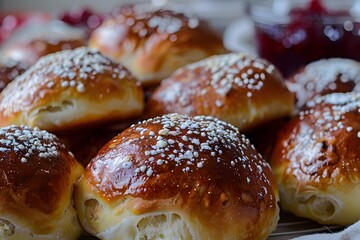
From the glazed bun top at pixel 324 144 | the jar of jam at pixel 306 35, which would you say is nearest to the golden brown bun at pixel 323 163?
the glazed bun top at pixel 324 144

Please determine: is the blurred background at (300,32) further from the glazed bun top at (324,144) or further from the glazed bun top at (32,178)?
the glazed bun top at (32,178)

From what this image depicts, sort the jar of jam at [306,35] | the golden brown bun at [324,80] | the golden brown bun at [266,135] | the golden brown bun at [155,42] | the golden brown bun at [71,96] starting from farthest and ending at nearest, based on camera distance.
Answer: the jar of jam at [306,35], the golden brown bun at [155,42], the golden brown bun at [324,80], the golden brown bun at [266,135], the golden brown bun at [71,96]

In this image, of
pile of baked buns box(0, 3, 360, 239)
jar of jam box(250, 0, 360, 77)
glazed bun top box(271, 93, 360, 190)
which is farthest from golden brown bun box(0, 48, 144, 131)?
jar of jam box(250, 0, 360, 77)

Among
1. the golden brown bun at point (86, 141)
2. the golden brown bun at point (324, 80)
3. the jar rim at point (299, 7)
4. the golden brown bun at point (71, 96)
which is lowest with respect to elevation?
the golden brown bun at point (86, 141)

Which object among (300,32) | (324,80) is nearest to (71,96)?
(324,80)

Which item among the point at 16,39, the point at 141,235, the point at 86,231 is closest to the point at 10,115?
the point at 86,231

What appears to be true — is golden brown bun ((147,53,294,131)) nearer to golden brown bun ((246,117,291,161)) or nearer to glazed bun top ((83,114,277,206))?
golden brown bun ((246,117,291,161))

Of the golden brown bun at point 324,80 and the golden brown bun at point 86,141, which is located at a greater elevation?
the golden brown bun at point 324,80
